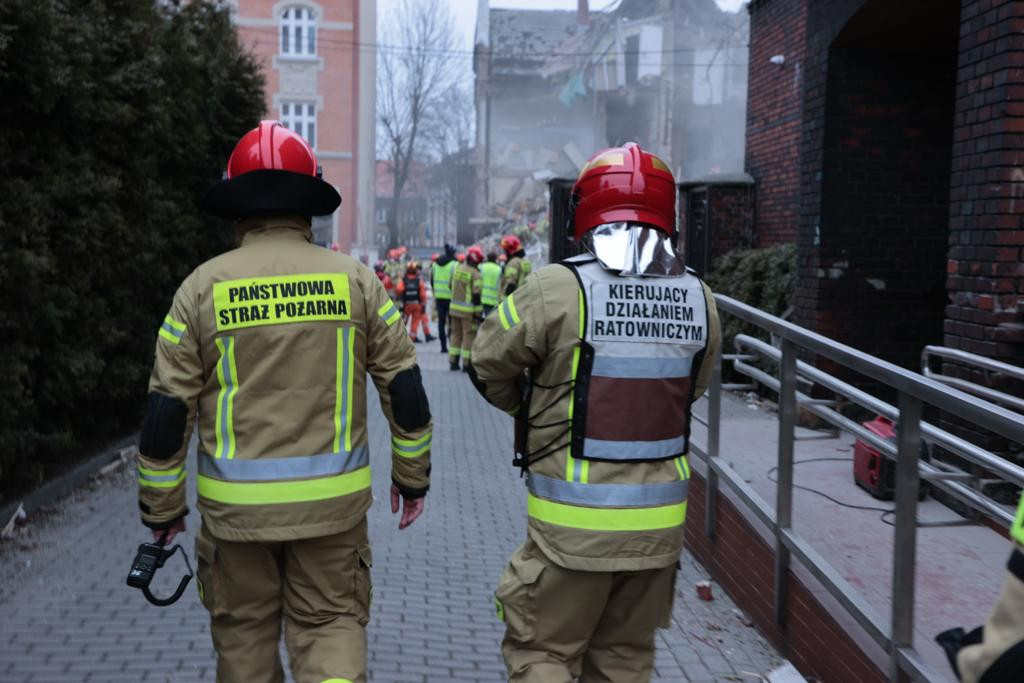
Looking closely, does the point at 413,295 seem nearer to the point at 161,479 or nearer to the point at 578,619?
the point at 161,479

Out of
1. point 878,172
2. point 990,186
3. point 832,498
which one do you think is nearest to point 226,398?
point 832,498

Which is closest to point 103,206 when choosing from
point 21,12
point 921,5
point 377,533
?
point 21,12

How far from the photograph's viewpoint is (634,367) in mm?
3326

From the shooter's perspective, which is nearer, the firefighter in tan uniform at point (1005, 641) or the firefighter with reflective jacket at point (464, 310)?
the firefighter in tan uniform at point (1005, 641)

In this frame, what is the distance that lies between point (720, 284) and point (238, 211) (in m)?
10.9

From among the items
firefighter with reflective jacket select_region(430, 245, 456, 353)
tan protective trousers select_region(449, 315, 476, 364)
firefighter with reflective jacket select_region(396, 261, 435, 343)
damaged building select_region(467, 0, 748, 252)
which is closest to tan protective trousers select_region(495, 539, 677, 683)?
tan protective trousers select_region(449, 315, 476, 364)

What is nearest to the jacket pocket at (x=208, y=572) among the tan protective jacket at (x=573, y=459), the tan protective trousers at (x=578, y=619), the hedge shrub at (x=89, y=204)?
the tan protective trousers at (x=578, y=619)

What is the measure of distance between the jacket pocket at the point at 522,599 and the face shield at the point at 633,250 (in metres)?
0.94

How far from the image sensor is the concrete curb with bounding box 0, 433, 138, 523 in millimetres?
6736

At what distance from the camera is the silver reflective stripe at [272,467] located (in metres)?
3.35

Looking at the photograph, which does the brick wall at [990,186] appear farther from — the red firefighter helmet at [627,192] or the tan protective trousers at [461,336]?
the tan protective trousers at [461,336]

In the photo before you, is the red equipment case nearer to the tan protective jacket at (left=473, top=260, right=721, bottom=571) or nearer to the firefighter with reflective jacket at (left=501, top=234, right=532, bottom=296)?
the tan protective jacket at (left=473, top=260, right=721, bottom=571)

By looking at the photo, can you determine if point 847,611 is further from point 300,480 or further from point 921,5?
point 921,5

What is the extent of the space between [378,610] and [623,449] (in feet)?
8.06
